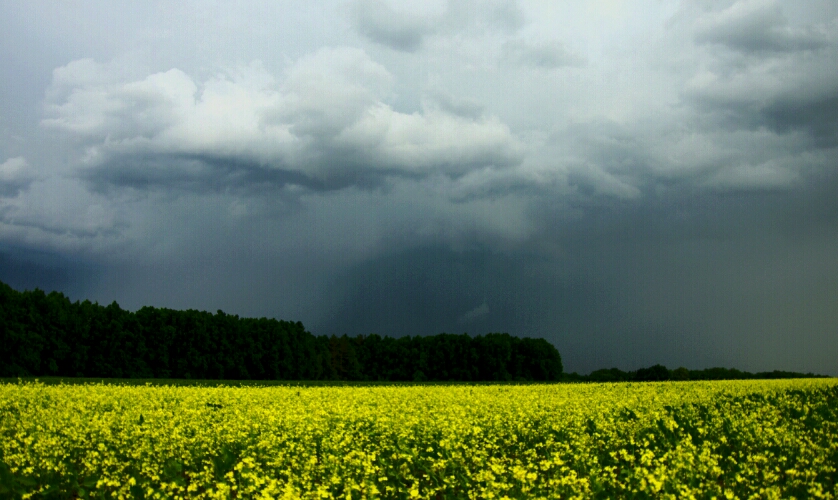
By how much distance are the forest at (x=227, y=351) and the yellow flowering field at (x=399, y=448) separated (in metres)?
41.5

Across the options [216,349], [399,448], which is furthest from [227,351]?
[399,448]

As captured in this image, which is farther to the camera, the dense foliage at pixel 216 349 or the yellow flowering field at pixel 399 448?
the dense foliage at pixel 216 349

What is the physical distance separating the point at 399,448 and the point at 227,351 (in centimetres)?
6045

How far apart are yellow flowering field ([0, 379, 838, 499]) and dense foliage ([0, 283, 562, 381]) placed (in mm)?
41229

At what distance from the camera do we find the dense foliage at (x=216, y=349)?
5856 cm

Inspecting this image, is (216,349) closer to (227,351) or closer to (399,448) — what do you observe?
(227,351)

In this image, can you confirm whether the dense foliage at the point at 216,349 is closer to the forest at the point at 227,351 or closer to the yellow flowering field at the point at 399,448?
the forest at the point at 227,351

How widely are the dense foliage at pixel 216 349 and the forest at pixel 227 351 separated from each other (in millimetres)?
100

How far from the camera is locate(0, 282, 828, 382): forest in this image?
2309 inches

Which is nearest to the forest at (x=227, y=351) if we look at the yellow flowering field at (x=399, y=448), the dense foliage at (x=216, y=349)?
the dense foliage at (x=216, y=349)

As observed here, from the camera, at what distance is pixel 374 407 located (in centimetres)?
1992

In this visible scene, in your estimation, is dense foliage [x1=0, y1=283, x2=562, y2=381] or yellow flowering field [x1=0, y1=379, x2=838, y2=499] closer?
yellow flowering field [x1=0, y1=379, x2=838, y2=499]

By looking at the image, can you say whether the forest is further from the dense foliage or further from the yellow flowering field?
the yellow flowering field

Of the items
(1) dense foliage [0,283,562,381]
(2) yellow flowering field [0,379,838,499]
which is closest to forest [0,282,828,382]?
(1) dense foliage [0,283,562,381]
